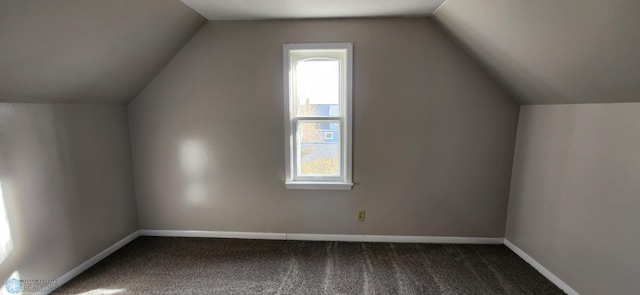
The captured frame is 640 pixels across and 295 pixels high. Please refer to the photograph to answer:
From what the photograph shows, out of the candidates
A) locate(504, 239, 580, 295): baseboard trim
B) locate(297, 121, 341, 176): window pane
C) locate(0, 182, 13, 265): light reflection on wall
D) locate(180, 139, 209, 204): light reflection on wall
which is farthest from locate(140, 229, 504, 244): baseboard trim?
locate(0, 182, 13, 265): light reflection on wall

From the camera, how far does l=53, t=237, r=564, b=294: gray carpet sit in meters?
1.97

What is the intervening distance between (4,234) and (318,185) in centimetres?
221

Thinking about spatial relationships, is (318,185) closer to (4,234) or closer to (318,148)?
(318,148)

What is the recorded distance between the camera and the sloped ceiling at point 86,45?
1.37 metres

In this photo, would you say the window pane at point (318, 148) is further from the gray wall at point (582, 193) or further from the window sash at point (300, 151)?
the gray wall at point (582, 193)

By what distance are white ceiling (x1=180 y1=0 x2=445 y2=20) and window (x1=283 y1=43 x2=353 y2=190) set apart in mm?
323

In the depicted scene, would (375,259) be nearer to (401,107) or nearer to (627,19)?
(401,107)

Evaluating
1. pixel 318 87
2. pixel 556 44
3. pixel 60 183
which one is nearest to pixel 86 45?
pixel 60 183

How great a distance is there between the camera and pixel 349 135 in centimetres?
251

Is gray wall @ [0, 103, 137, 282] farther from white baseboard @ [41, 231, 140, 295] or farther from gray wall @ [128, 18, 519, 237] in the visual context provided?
gray wall @ [128, 18, 519, 237]

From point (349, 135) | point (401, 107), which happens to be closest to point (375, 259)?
point (349, 135)

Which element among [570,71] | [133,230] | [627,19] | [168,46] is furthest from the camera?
[133,230]

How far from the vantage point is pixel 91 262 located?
7.37ft

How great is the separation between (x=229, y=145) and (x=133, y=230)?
4.53ft
